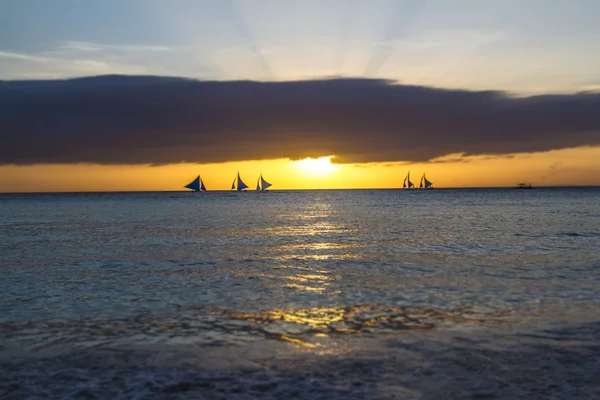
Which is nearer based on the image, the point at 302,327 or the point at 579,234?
the point at 302,327

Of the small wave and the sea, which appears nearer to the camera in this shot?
the sea

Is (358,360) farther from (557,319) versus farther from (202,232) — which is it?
(202,232)

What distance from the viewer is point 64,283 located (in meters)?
21.8

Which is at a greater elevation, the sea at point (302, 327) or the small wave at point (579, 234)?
the sea at point (302, 327)

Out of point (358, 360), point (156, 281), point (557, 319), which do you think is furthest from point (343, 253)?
point (358, 360)

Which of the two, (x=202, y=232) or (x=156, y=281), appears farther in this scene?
(x=202, y=232)

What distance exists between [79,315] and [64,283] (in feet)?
21.3

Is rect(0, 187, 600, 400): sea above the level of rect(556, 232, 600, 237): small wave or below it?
above

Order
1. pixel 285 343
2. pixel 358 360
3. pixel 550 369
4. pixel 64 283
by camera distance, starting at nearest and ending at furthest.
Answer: pixel 550 369 < pixel 358 360 < pixel 285 343 < pixel 64 283

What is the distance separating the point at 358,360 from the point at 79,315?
8997 millimetres

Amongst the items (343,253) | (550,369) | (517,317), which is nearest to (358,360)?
(550,369)

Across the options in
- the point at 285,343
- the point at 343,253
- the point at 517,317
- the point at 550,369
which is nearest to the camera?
the point at 550,369

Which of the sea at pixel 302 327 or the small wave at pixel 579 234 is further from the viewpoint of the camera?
the small wave at pixel 579 234

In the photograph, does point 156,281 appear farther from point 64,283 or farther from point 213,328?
point 213,328
